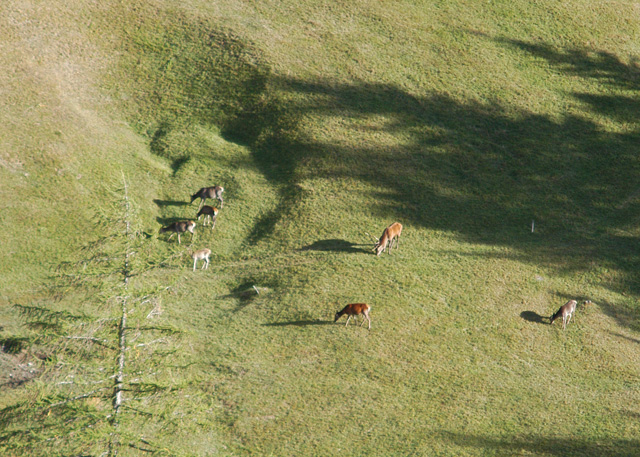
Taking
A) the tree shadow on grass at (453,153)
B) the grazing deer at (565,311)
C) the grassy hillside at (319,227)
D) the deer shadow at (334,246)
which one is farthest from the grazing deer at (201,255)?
the grazing deer at (565,311)

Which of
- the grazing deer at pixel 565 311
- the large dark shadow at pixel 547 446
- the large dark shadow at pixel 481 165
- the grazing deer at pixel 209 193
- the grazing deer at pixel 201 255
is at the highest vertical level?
the large dark shadow at pixel 481 165

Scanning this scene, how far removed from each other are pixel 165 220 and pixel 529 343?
15841 mm

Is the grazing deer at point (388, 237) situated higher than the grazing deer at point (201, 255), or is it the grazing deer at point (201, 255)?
the grazing deer at point (388, 237)

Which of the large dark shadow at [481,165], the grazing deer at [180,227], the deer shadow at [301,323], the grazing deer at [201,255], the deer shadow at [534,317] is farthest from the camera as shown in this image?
the large dark shadow at [481,165]

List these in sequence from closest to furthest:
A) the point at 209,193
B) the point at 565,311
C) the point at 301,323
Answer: the point at 301,323, the point at 565,311, the point at 209,193

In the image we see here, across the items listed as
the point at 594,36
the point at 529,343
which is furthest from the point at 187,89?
the point at 594,36

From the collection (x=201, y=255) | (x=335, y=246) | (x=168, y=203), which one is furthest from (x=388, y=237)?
(x=168, y=203)

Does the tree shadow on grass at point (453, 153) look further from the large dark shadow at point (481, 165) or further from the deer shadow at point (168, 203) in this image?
the deer shadow at point (168, 203)

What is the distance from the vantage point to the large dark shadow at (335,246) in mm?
26500

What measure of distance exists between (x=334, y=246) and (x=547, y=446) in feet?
38.1

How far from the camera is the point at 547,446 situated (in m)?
18.5

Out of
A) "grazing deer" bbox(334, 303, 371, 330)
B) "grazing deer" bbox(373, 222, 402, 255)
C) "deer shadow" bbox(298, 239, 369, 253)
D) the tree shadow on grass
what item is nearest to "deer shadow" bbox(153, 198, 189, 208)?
the tree shadow on grass

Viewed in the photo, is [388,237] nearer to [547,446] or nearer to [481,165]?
[481,165]

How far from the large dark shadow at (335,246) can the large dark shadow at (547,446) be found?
9516 mm
